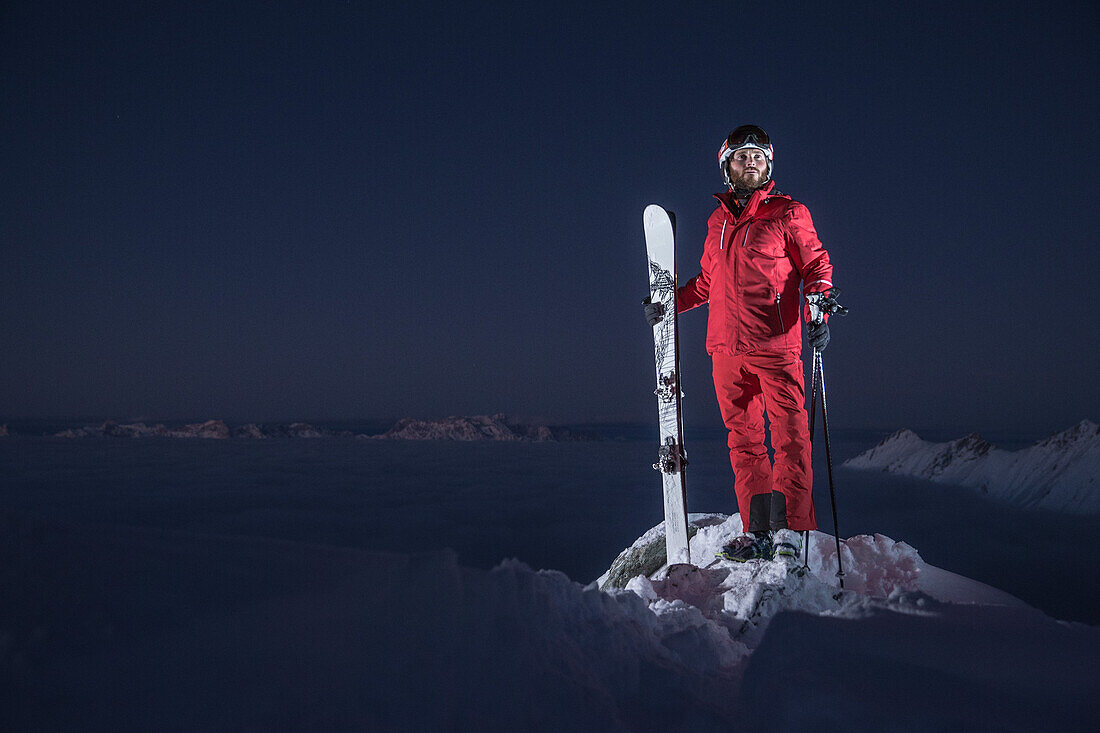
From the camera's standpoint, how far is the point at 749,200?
11.8 feet

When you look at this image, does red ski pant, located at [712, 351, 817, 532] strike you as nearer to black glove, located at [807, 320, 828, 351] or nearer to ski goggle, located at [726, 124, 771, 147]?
black glove, located at [807, 320, 828, 351]

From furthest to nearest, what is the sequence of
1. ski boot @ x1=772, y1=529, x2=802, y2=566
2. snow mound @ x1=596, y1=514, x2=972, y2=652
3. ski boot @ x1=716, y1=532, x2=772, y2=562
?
ski boot @ x1=716, y1=532, x2=772, y2=562 → ski boot @ x1=772, y1=529, x2=802, y2=566 → snow mound @ x1=596, y1=514, x2=972, y2=652

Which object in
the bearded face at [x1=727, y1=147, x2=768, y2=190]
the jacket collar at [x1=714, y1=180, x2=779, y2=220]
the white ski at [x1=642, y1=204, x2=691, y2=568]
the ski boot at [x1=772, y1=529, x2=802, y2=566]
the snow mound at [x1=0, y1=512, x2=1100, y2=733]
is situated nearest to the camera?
the snow mound at [x1=0, y1=512, x2=1100, y2=733]

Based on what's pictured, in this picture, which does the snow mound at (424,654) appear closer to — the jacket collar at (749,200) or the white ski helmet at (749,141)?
the jacket collar at (749,200)

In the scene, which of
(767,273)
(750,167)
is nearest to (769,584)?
(767,273)

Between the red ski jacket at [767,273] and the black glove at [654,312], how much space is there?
0.71 m

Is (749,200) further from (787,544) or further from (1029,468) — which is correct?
(1029,468)

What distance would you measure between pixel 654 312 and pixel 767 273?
107 centimetres

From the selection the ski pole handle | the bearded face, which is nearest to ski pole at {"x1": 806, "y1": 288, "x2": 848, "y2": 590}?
the ski pole handle

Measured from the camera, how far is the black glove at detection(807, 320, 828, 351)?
3379mm

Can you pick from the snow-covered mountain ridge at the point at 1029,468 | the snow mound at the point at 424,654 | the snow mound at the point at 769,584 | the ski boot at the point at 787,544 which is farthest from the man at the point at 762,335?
the snow-covered mountain ridge at the point at 1029,468

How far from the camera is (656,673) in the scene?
1.66m

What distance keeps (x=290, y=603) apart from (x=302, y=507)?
13.1 meters

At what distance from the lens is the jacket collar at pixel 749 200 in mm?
3533
